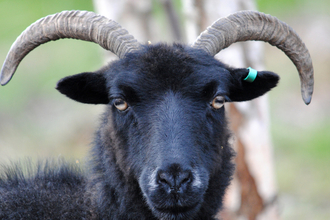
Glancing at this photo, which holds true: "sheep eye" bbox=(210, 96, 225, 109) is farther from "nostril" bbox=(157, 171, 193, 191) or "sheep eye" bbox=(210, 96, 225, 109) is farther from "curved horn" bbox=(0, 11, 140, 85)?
"curved horn" bbox=(0, 11, 140, 85)

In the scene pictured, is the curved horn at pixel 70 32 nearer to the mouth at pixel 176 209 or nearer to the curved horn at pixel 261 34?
the curved horn at pixel 261 34

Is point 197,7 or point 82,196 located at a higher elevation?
point 197,7

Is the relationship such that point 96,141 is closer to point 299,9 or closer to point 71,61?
point 71,61

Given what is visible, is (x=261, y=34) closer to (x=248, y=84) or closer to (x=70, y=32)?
(x=248, y=84)

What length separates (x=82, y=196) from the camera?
17.5ft

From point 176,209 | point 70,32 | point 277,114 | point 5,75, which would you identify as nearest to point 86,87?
point 70,32

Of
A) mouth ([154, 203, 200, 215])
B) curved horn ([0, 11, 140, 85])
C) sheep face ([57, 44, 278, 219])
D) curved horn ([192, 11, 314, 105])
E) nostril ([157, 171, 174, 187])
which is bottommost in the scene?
mouth ([154, 203, 200, 215])

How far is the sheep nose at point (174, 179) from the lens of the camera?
411 cm

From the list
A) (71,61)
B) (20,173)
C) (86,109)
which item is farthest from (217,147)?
(71,61)

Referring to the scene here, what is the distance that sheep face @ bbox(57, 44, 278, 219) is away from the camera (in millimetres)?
4262

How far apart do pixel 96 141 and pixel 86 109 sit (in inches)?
404

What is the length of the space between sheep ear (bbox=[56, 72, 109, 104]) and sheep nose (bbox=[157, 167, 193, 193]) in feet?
5.12

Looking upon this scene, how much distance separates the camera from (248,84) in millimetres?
5574

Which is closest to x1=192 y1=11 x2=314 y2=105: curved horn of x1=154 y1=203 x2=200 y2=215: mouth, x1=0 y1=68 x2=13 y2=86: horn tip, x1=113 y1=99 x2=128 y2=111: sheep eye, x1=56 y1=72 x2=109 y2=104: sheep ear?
x1=113 y1=99 x2=128 y2=111: sheep eye
